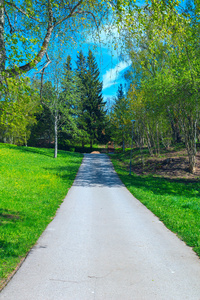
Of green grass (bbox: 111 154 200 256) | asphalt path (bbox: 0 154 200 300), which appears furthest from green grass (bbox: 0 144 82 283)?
green grass (bbox: 111 154 200 256)

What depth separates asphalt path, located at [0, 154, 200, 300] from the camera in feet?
12.9

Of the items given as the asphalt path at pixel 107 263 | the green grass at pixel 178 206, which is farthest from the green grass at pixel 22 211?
the green grass at pixel 178 206

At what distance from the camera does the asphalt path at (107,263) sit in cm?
392

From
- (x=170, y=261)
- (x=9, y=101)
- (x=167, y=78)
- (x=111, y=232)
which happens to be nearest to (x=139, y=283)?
(x=170, y=261)

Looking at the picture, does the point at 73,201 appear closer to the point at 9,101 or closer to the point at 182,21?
the point at 9,101

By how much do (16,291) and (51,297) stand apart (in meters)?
0.63

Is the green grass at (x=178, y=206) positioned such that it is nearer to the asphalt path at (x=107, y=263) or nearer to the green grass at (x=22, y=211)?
the asphalt path at (x=107, y=263)

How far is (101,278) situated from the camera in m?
4.37

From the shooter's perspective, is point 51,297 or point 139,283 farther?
point 139,283

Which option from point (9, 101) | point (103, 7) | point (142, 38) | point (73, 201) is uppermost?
point (103, 7)

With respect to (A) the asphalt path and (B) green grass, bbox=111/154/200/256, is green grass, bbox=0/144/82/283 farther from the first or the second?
(B) green grass, bbox=111/154/200/256

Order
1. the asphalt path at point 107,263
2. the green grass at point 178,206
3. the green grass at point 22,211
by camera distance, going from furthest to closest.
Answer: the green grass at point 178,206 < the green grass at point 22,211 < the asphalt path at point 107,263

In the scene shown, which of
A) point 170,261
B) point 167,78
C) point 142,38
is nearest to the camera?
point 170,261

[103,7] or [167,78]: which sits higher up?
[167,78]
